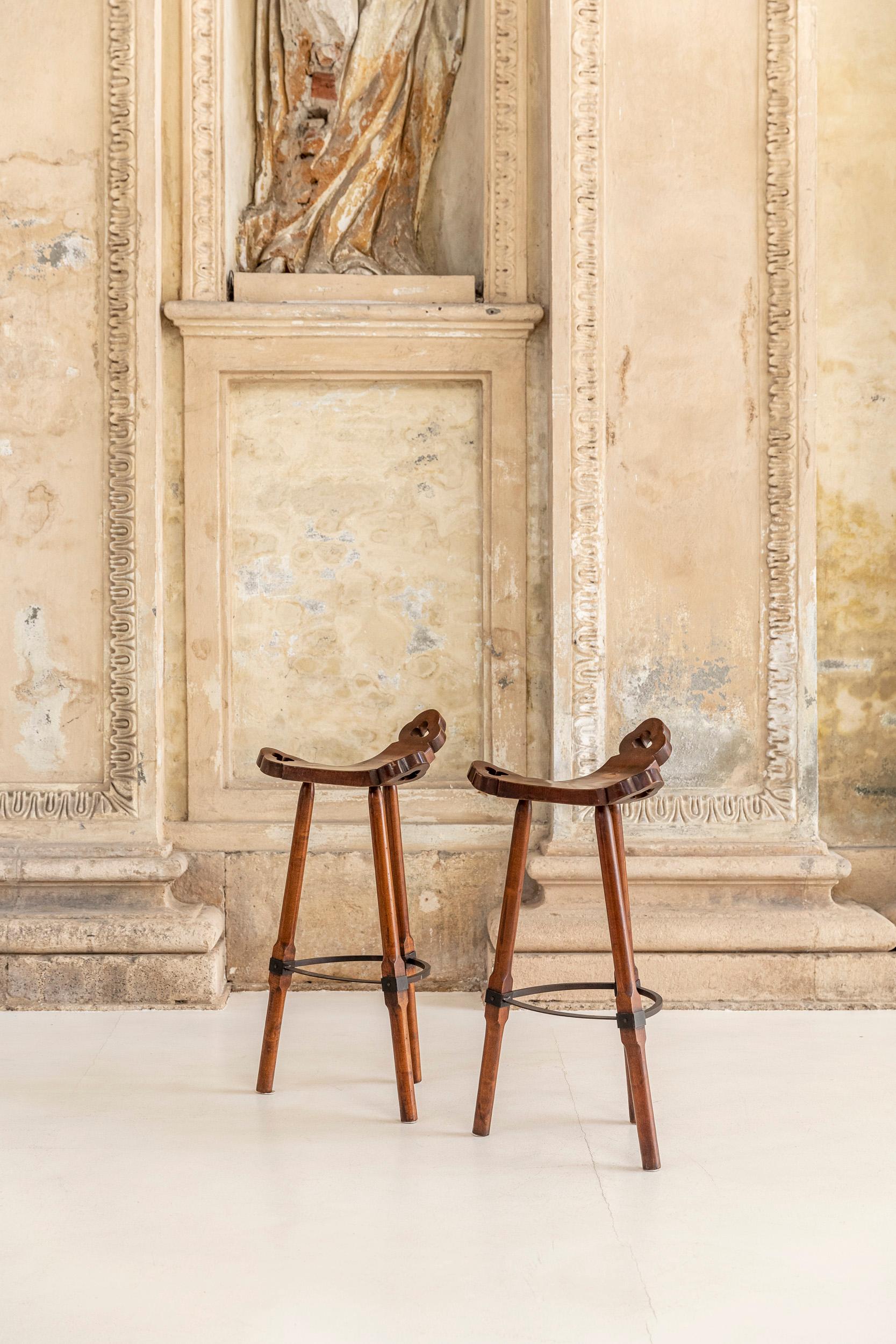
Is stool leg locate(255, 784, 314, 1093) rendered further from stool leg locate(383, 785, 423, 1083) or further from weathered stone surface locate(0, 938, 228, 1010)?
weathered stone surface locate(0, 938, 228, 1010)

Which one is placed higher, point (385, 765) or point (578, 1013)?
point (385, 765)

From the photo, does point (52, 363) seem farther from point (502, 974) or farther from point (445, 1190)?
point (445, 1190)

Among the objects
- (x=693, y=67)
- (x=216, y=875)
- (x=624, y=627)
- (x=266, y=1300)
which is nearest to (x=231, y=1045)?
(x=216, y=875)

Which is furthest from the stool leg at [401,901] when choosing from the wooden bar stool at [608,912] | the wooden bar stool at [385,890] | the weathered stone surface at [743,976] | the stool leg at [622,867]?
the weathered stone surface at [743,976]

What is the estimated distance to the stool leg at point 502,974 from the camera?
99.3 inches

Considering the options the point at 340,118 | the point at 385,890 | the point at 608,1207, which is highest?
Answer: the point at 340,118

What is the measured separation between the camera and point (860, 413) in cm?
393

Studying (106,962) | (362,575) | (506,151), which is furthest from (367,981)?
(506,151)

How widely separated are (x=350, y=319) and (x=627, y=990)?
242 cm

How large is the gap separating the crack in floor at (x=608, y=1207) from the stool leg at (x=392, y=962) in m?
0.38

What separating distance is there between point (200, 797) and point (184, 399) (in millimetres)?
1324

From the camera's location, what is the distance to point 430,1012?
349 cm

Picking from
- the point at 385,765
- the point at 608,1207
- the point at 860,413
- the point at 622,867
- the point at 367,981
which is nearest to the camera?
the point at 608,1207

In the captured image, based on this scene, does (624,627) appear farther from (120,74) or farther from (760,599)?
(120,74)
